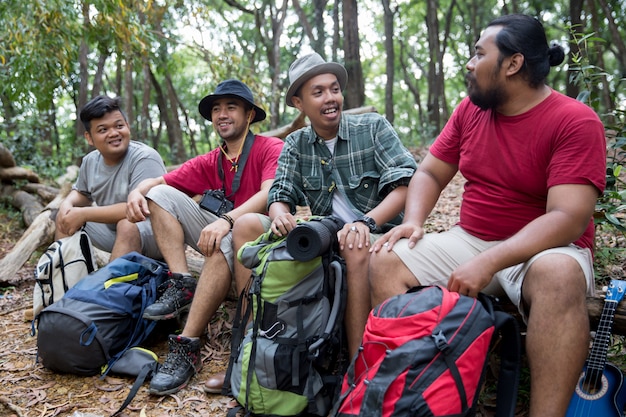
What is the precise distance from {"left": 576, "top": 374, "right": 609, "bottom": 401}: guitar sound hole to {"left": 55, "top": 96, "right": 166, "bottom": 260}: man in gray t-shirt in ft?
11.2

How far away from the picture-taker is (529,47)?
261 cm

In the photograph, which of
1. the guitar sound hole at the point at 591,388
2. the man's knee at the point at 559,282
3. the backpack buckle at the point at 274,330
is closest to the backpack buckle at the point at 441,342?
the man's knee at the point at 559,282

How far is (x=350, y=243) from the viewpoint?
9.59 ft

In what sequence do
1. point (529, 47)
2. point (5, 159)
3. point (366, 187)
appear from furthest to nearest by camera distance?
A: point (5, 159) < point (366, 187) < point (529, 47)

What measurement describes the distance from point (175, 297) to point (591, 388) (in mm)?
2631

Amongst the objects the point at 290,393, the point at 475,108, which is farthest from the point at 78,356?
Answer: the point at 475,108

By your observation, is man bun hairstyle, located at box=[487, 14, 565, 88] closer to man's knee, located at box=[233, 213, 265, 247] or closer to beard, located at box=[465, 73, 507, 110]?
beard, located at box=[465, 73, 507, 110]

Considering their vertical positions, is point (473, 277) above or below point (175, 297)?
above

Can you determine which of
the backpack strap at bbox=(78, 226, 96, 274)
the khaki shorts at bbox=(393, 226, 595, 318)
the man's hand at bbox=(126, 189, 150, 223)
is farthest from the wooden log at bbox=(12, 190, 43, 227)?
the khaki shorts at bbox=(393, 226, 595, 318)

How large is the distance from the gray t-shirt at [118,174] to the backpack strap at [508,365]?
10.9 feet

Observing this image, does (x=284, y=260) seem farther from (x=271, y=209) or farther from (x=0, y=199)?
(x=0, y=199)

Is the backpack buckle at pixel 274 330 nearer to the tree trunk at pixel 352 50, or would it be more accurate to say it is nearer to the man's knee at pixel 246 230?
the man's knee at pixel 246 230

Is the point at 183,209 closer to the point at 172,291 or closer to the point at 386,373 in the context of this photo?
the point at 172,291

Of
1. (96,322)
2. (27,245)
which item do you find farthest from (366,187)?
(27,245)
